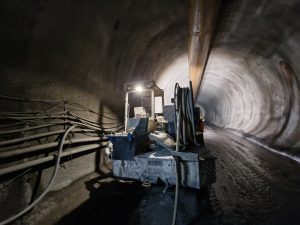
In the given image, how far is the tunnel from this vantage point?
9.58 feet

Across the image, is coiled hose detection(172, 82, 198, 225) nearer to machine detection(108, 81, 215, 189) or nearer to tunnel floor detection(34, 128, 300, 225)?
machine detection(108, 81, 215, 189)

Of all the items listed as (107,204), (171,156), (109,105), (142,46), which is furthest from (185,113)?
(142,46)

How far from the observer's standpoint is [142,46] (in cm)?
669

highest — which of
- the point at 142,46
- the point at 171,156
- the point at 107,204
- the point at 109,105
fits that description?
the point at 142,46

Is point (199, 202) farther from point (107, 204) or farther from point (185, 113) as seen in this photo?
point (185, 113)

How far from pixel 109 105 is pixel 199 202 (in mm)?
4005

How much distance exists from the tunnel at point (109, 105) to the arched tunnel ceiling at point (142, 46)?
0.08ft

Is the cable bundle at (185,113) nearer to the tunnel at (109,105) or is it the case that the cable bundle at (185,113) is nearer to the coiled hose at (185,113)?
the coiled hose at (185,113)

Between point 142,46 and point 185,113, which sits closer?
point 185,113

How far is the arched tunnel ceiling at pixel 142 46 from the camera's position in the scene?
10.5 feet

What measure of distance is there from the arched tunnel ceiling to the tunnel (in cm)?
2

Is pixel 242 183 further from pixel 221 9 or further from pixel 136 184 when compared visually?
pixel 221 9

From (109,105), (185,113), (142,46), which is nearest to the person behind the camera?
(185,113)

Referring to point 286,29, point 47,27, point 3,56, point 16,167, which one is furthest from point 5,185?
point 286,29
